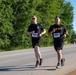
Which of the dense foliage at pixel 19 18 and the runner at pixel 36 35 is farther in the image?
the dense foliage at pixel 19 18

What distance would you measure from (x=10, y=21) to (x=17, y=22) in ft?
5.95

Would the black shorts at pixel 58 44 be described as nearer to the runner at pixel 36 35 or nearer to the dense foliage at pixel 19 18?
the runner at pixel 36 35

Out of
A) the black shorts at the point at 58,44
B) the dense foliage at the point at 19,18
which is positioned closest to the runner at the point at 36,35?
the black shorts at the point at 58,44

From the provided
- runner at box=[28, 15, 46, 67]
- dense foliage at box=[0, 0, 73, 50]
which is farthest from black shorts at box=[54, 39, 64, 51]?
dense foliage at box=[0, 0, 73, 50]

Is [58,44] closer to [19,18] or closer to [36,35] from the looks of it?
[36,35]

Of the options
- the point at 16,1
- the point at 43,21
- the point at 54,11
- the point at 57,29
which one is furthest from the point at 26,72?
the point at 54,11

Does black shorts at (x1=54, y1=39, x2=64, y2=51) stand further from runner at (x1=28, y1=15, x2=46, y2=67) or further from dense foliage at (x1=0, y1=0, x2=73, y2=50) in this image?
dense foliage at (x1=0, y1=0, x2=73, y2=50)

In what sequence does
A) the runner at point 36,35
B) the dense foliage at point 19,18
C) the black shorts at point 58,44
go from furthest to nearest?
the dense foliage at point 19,18, the runner at point 36,35, the black shorts at point 58,44

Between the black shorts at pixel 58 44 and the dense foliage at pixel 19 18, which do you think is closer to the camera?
the black shorts at pixel 58 44

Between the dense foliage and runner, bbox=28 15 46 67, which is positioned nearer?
runner, bbox=28 15 46 67

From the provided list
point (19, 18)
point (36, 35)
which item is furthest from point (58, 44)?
point (19, 18)

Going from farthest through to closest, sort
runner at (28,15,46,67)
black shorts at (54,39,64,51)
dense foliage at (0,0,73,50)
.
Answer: dense foliage at (0,0,73,50)
runner at (28,15,46,67)
black shorts at (54,39,64,51)

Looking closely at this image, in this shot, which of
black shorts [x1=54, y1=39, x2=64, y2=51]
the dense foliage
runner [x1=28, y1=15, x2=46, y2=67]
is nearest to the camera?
black shorts [x1=54, y1=39, x2=64, y2=51]

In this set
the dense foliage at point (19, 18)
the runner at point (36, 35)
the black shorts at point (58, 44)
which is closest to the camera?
the black shorts at point (58, 44)
